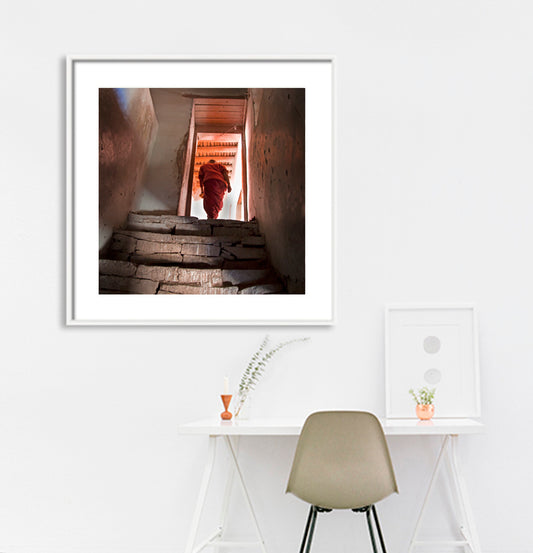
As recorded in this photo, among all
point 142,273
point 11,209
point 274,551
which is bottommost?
point 274,551

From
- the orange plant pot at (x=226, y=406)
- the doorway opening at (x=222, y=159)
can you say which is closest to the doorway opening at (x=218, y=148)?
the doorway opening at (x=222, y=159)

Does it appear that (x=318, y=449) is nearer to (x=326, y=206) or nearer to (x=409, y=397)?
(x=409, y=397)

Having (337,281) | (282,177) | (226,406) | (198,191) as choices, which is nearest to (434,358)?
(337,281)

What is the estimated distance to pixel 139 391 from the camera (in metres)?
3.07

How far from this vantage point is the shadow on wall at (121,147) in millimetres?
3104

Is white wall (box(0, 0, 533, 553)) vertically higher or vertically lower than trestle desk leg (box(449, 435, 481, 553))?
higher

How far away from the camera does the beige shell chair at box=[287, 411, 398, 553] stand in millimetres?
2492

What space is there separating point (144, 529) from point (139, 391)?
2.01 ft

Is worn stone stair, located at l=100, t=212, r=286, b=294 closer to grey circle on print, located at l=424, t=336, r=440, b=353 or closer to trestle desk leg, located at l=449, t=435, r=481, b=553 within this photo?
grey circle on print, located at l=424, t=336, r=440, b=353

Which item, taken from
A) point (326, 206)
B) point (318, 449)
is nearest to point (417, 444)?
point (318, 449)

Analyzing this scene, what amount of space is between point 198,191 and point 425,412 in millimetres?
1404

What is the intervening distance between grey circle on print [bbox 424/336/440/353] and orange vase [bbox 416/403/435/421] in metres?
0.27

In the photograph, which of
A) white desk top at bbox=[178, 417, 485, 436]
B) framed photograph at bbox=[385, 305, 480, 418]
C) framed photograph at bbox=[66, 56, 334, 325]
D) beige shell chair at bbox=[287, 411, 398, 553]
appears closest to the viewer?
beige shell chair at bbox=[287, 411, 398, 553]

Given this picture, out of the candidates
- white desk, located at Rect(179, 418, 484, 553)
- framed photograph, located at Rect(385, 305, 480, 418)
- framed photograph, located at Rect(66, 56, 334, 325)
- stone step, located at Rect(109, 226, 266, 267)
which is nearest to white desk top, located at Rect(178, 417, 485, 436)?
white desk, located at Rect(179, 418, 484, 553)
